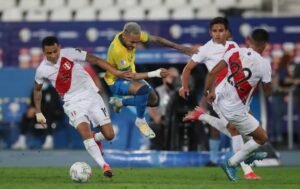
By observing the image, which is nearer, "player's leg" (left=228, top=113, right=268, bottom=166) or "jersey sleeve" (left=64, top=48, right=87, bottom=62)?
"player's leg" (left=228, top=113, right=268, bottom=166)

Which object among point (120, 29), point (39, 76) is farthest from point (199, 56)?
point (120, 29)

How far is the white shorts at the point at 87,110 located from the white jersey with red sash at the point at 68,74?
11 cm

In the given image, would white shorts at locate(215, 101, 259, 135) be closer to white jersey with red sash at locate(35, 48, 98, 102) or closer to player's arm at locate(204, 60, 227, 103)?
player's arm at locate(204, 60, 227, 103)

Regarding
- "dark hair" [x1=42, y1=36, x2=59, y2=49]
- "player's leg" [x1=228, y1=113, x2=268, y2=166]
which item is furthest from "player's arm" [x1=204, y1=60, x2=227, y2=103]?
"dark hair" [x1=42, y1=36, x2=59, y2=49]

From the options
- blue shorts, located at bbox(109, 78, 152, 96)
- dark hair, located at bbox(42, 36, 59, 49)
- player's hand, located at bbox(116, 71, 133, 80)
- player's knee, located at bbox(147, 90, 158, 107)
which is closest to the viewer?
player's hand, located at bbox(116, 71, 133, 80)

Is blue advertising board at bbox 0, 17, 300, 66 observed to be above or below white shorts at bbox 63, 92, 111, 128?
above

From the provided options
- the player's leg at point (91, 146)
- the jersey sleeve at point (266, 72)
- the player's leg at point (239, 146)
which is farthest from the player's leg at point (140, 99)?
the jersey sleeve at point (266, 72)

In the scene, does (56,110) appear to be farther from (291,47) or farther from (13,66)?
(291,47)

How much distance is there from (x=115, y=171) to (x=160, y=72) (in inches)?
152

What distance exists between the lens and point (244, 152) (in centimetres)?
1608

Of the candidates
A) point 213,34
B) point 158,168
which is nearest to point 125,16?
point 158,168

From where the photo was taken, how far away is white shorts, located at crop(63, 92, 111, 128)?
16.5 meters

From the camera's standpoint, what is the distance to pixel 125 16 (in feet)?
→ 88.8

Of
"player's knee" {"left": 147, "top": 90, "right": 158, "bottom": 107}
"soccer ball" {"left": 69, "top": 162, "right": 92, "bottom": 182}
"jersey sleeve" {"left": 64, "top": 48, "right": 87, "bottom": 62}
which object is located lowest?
"soccer ball" {"left": 69, "top": 162, "right": 92, "bottom": 182}
